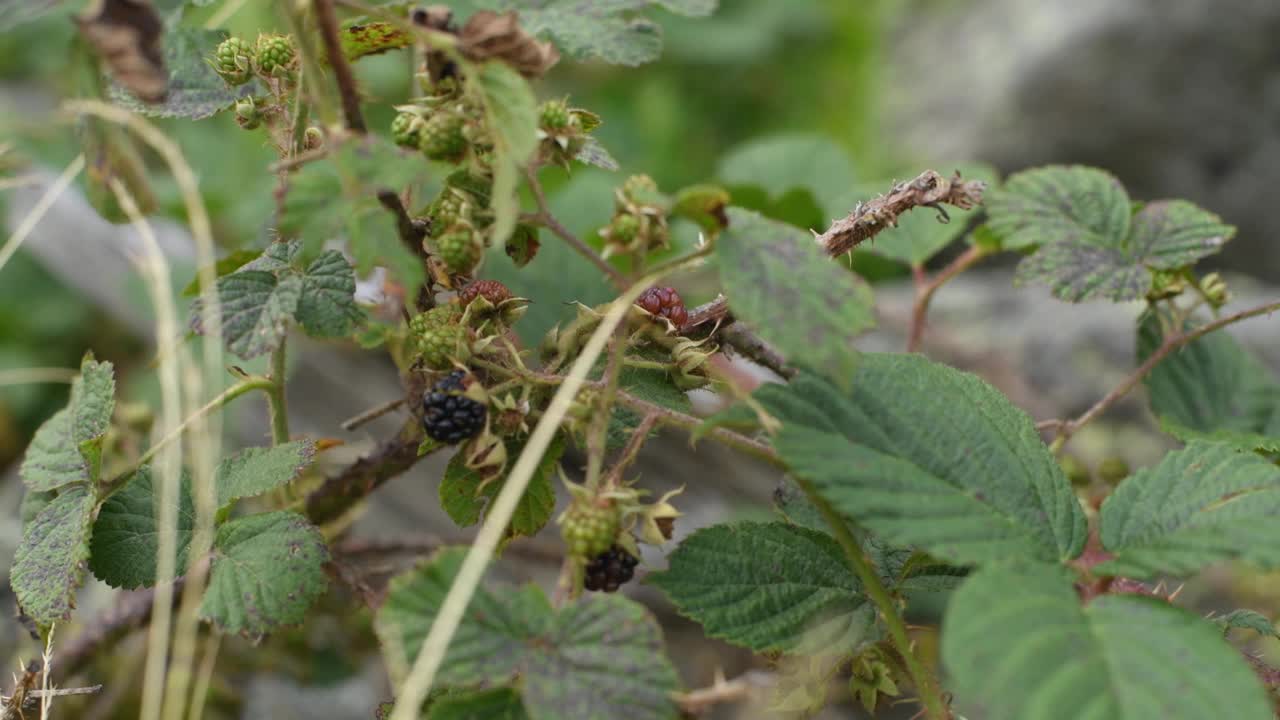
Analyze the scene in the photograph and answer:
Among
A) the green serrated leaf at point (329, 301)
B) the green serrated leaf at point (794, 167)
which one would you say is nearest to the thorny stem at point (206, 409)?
the green serrated leaf at point (329, 301)

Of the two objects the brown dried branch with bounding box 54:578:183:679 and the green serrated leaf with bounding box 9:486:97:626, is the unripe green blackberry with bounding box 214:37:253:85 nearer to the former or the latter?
the green serrated leaf with bounding box 9:486:97:626

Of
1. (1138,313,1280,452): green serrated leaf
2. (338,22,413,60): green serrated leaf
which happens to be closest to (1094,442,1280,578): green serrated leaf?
(1138,313,1280,452): green serrated leaf

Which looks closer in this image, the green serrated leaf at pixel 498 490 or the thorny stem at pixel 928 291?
the green serrated leaf at pixel 498 490

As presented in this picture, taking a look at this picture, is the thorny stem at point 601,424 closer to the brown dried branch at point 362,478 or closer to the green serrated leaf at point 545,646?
the green serrated leaf at point 545,646

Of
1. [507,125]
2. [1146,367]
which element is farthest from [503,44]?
[1146,367]

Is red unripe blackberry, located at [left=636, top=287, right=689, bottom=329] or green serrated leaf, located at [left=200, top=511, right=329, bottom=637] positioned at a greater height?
red unripe blackberry, located at [left=636, top=287, right=689, bottom=329]

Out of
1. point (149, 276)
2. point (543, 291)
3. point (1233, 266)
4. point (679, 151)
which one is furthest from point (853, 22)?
point (149, 276)
